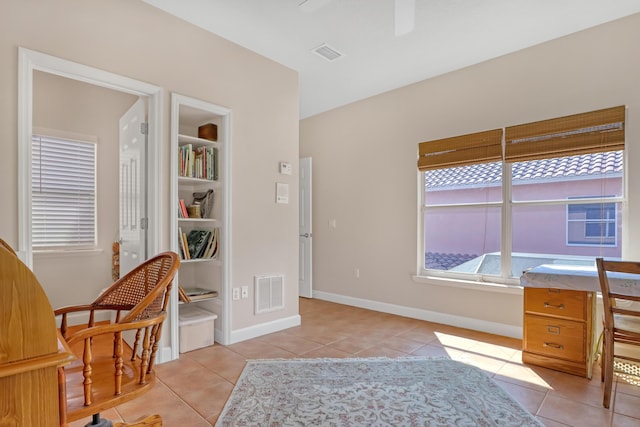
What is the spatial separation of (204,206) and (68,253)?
5.81 feet

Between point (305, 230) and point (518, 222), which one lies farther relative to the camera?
point (305, 230)

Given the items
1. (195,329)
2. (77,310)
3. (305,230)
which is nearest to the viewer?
(77,310)

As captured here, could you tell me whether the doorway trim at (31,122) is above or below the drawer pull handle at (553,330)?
above

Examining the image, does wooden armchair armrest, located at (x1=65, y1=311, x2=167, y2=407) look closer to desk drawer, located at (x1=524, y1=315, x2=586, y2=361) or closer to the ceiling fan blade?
the ceiling fan blade

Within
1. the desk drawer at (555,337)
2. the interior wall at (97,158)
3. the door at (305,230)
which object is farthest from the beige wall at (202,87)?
the desk drawer at (555,337)

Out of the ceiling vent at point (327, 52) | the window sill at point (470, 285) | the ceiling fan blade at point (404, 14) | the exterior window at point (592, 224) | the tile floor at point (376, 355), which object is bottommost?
the tile floor at point (376, 355)

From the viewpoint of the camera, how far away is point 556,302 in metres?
2.63

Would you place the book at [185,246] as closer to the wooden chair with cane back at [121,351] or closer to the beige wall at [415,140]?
the wooden chair with cane back at [121,351]

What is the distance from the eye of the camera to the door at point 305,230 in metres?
5.19

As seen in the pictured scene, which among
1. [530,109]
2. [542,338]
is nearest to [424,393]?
[542,338]

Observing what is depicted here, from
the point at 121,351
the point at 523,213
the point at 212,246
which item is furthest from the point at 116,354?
the point at 523,213

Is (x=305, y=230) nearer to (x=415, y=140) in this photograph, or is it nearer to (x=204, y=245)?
(x=415, y=140)

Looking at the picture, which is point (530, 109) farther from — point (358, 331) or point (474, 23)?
point (358, 331)

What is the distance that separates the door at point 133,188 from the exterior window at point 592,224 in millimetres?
3783
